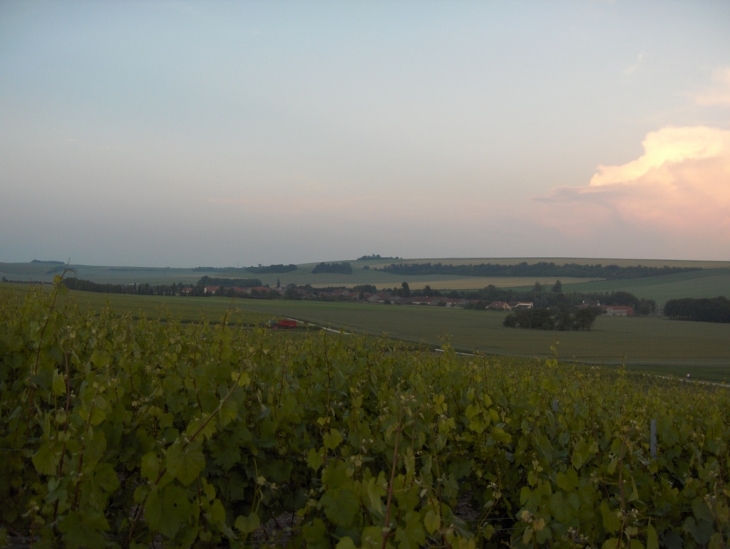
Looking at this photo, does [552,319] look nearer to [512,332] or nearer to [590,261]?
[512,332]

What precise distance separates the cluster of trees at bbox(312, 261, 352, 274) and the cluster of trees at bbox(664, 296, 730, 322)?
5043 centimetres

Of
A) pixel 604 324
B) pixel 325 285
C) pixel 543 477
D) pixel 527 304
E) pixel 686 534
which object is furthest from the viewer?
pixel 325 285

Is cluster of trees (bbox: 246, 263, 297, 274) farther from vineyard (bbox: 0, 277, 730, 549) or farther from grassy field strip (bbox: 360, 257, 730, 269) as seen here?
vineyard (bbox: 0, 277, 730, 549)

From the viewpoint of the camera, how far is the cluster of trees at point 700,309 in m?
64.9

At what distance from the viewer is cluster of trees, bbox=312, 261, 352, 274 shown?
4067 inches

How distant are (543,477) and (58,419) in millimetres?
2775

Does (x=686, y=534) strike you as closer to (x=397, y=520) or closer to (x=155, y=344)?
(x=397, y=520)

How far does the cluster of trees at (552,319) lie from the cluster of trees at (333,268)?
46.1 metres

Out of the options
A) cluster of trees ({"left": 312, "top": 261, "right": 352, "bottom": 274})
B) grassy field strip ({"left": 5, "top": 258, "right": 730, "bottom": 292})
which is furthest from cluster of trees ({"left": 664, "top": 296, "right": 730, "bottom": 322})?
cluster of trees ({"left": 312, "top": 261, "right": 352, "bottom": 274})

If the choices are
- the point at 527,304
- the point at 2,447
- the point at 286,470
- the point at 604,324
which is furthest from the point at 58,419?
the point at 527,304

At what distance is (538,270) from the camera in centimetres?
9838

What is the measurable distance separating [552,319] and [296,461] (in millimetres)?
60684

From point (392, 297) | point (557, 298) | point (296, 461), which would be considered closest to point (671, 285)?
point (557, 298)

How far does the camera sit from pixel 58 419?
8.07 feet
